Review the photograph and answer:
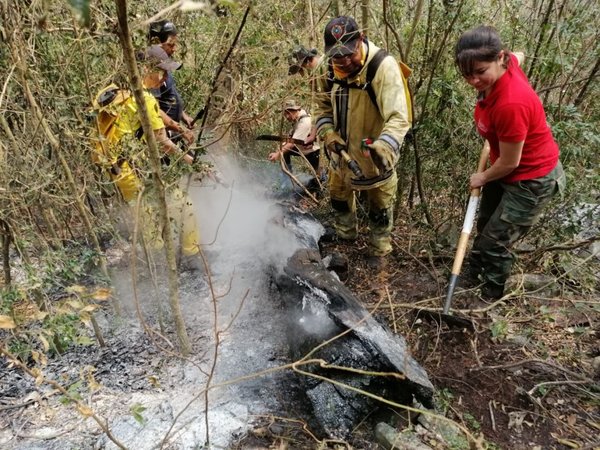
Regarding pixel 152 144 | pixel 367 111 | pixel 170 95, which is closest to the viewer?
pixel 152 144

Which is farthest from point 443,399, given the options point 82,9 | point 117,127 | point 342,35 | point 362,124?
point 117,127

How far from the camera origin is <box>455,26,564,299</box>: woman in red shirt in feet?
8.14

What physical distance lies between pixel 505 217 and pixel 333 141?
1.51 m

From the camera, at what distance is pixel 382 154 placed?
10.1 ft

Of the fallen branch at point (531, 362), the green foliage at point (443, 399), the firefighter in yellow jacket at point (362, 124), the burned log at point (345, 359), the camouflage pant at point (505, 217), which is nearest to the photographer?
the burned log at point (345, 359)

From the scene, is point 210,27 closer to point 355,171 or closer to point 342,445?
point 355,171

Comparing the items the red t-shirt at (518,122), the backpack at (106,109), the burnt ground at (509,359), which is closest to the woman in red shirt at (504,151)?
the red t-shirt at (518,122)

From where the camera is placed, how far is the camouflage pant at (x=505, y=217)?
285cm

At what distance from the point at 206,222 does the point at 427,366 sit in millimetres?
2863

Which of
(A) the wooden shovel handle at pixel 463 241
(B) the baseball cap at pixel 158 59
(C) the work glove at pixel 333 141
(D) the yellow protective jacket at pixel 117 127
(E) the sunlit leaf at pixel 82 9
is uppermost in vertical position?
(E) the sunlit leaf at pixel 82 9

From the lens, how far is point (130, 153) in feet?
8.45

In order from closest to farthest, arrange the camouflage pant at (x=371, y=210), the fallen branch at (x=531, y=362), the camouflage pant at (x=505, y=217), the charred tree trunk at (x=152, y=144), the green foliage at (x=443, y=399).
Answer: the charred tree trunk at (x=152, y=144) < the green foliage at (x=443, y=399) < the fallen branch at (x=531, y=362) < the camouflage pant at (x=505, y=217) < the camouflage pant at (x=371, y=210)

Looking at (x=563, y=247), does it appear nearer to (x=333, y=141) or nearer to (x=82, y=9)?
(x=333, y=141)

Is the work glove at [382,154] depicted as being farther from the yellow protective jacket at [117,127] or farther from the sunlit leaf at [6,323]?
the sunlit leaf at [6,323]
